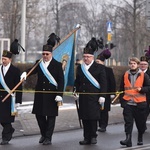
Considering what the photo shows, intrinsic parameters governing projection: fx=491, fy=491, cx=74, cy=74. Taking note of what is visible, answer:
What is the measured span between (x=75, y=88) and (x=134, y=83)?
3.86 feet

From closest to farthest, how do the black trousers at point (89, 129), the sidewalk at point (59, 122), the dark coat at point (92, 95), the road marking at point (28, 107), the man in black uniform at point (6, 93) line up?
the man in black uniform at point (6, 93), the dark coat at point (92, 95), the black trousers at point (89, 129), the sidewalk at point (59, 122), the road marking at point (28, 107)

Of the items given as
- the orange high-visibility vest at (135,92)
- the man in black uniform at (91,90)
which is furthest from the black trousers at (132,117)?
the man in black uniform at (91,90)

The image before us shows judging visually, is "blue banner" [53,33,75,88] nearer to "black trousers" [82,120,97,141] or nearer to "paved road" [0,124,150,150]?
"paved road" [0,124,150,150]

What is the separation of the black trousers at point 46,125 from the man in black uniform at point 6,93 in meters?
0.55

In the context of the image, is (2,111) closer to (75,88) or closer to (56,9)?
(75,88)

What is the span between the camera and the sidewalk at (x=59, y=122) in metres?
11.1

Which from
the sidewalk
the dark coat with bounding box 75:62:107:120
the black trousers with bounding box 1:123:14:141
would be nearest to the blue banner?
the sidewalk

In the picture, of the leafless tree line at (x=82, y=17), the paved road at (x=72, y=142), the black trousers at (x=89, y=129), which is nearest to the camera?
the paved road at (x=72, y=142)

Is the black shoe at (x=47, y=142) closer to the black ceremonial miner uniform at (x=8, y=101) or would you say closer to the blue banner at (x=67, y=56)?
the black ceremonial miner uniform at (x=8, y=101)

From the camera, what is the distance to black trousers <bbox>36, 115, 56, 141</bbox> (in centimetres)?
941

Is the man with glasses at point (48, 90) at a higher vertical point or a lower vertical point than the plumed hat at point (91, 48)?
lower

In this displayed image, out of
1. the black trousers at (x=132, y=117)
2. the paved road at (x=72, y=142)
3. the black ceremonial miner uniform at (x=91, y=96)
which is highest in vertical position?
the black ceremonial miner uniform at (x=91, y=96)

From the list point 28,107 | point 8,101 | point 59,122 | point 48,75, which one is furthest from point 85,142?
point 28,107

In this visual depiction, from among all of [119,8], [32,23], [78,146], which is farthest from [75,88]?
[32,23]
